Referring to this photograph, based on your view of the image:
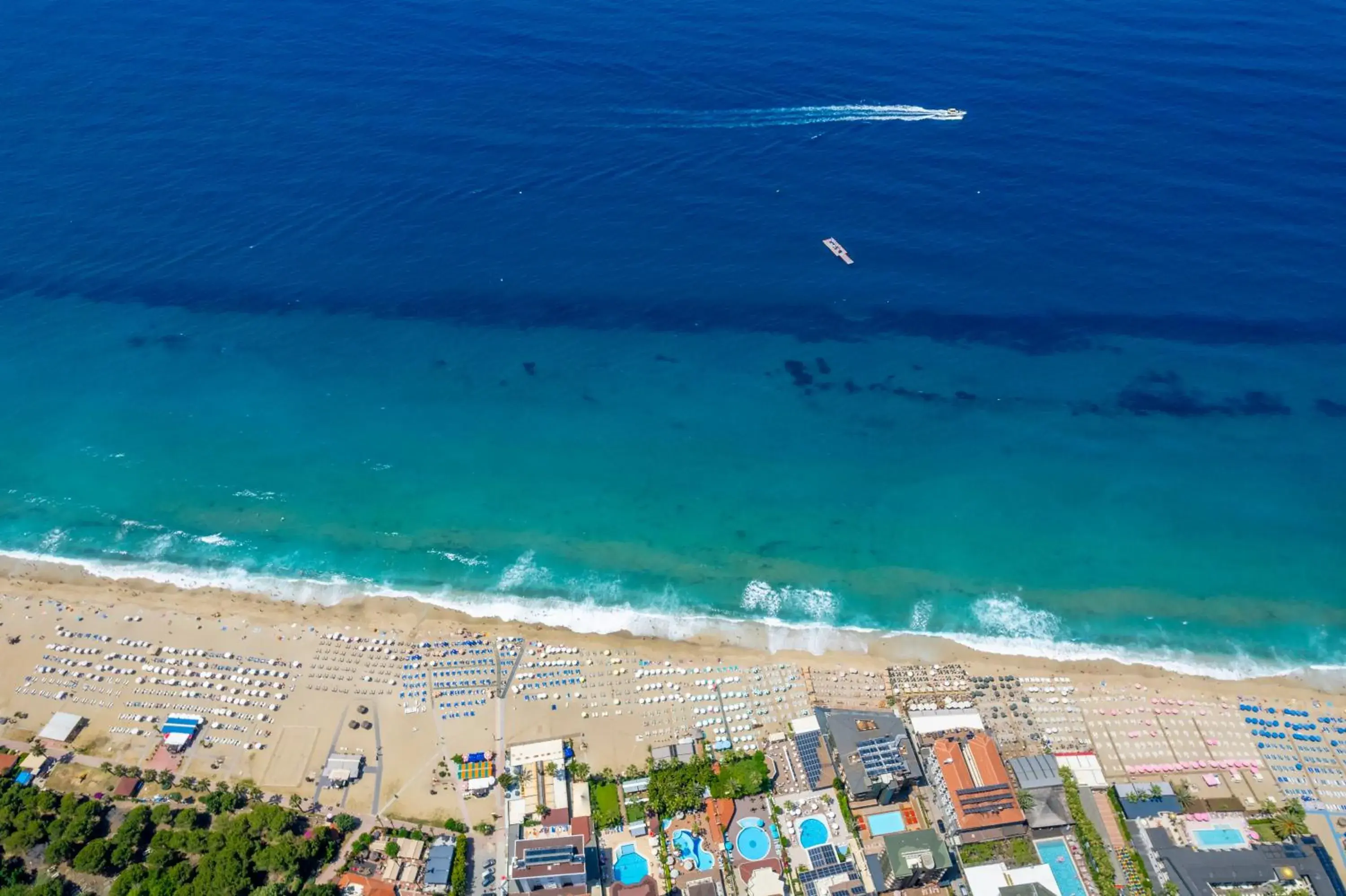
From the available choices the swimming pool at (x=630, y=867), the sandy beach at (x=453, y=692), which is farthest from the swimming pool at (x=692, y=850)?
the sandy beach at (x=453, y=692)

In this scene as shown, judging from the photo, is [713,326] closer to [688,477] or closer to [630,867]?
[688,477]

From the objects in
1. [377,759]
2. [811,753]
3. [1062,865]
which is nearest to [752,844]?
[811,753]

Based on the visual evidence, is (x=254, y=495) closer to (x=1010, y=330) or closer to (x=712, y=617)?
(x=712, y=617)

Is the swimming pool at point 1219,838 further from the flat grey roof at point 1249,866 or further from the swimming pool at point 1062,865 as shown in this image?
the swimming pool at point 1062,865

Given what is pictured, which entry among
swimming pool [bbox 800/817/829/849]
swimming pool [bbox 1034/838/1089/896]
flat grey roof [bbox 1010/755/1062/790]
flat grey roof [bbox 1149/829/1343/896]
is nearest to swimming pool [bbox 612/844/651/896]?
swimming pool [bbox 800/817/829/849]

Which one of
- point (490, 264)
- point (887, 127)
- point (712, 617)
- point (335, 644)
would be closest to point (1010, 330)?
point (887, 127)

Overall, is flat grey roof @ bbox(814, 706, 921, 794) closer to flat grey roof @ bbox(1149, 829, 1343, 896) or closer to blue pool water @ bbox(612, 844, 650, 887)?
blue pool water @ bbox(612, 844, 650, 887)
